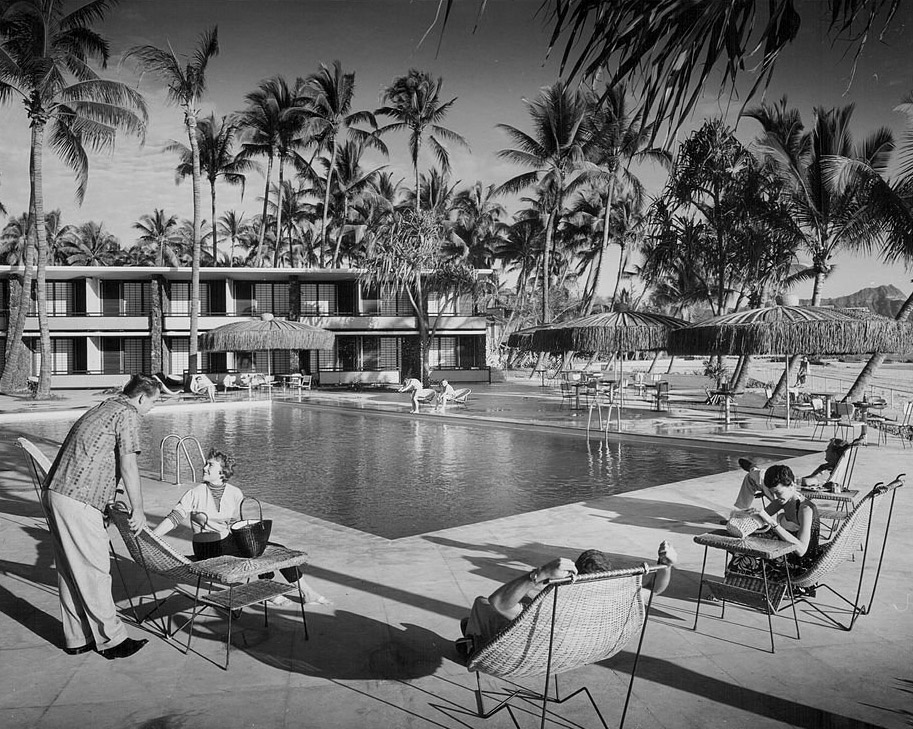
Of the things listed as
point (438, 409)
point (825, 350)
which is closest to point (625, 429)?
point (825, 350)

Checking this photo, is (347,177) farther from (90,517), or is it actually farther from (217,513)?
(90,517)

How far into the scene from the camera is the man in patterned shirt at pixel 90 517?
3.81 metres

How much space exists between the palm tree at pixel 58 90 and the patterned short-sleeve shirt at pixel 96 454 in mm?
20825

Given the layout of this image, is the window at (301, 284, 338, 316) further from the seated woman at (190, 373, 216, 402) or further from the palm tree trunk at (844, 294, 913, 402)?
the palm tree trunk at (844, 294, 913, 402)

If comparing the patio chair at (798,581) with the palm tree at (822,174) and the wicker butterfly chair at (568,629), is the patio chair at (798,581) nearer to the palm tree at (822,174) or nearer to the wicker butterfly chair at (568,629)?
the wicker butterfly chair at (568,629)

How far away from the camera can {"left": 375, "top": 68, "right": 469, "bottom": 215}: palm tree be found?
33094 mm

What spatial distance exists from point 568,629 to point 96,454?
2512mm

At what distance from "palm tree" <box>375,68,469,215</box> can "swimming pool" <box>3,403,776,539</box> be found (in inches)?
771

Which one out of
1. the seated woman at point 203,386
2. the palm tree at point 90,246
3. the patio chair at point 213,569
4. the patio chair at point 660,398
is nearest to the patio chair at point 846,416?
the patio chair at point 660,398

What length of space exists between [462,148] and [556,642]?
34498 millimetres

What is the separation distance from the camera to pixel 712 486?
8.45 m

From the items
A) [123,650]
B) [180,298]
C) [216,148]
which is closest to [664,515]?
[123,650]

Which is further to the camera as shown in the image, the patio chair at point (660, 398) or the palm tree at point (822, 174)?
the palm tree at point (822, 174)

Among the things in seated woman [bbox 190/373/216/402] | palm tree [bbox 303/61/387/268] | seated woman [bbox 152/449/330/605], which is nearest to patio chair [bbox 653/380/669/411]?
seated woman [bbox 190/373/216/402]
